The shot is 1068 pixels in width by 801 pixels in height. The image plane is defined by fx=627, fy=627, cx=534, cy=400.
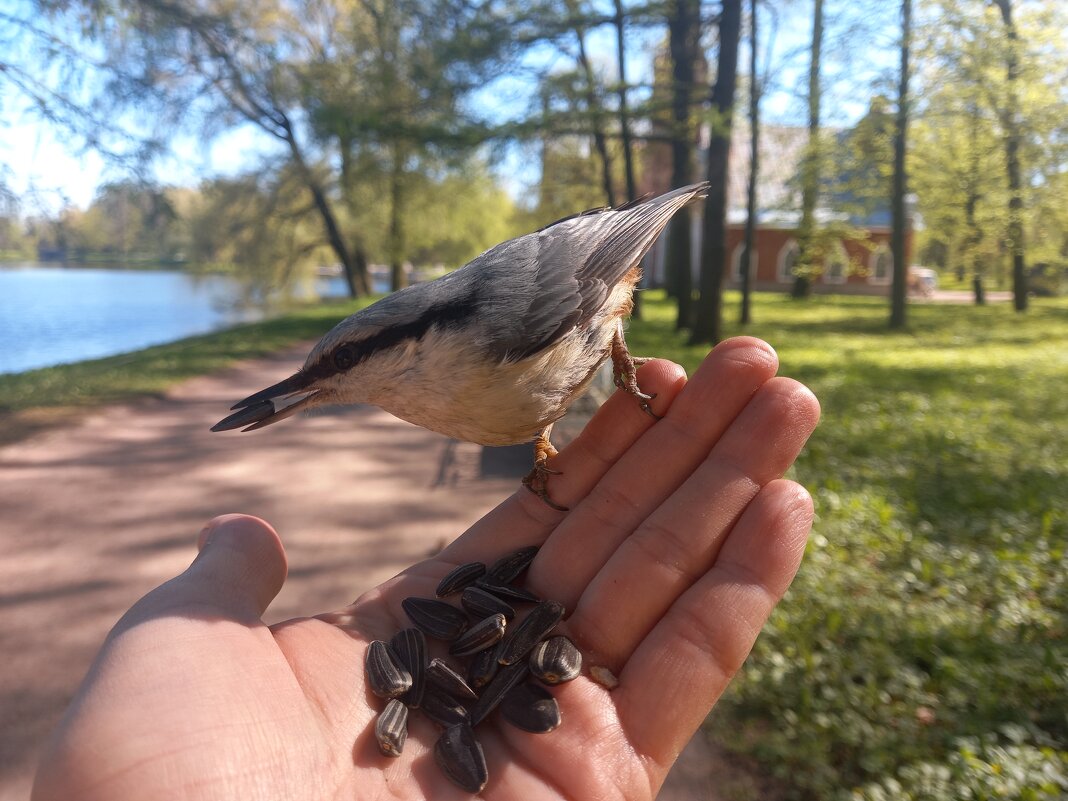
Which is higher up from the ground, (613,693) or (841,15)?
(841,15)

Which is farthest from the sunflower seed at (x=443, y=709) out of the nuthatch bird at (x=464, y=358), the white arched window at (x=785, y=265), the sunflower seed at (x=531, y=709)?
the white arched window at (x=785, y=265)

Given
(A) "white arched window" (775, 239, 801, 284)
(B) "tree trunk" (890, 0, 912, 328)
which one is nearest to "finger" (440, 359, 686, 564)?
(B) "tree trunk" (890, 0, 912, 328)

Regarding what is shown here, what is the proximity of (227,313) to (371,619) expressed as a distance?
19.4m

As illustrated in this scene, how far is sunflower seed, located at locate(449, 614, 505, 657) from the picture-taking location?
1806 millimetres

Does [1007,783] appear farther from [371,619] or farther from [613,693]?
[371,619]

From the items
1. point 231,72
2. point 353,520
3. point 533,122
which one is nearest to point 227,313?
point 231,72

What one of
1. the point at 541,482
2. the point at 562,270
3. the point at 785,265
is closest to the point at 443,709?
the point at 541,482

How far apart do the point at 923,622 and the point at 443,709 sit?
210 centimetres

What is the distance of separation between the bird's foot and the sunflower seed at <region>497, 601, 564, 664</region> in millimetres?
758

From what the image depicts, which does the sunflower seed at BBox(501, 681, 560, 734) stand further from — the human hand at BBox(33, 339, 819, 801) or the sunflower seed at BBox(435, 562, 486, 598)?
the sunflower seed at BBox(435, 562, 486, 598)

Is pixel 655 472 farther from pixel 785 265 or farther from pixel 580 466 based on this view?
pixel 785 265

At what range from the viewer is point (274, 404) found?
171cm

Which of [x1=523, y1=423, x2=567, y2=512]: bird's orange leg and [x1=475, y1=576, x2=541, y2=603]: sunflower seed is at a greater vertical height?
[x1=523, y1=423, x2=567, y2=512]: bird's orange leg

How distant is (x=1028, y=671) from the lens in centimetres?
230
